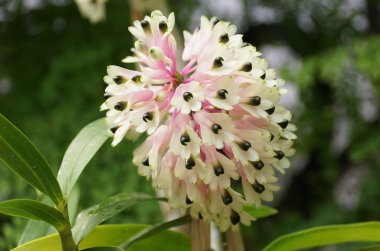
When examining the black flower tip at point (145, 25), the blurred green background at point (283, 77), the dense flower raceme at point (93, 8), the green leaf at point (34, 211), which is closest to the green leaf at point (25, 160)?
the green leaf at point (34, 211)

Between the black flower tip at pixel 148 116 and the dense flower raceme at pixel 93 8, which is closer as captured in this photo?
the black flower tip at pixel 148 116

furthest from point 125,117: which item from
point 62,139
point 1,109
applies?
point 1,109

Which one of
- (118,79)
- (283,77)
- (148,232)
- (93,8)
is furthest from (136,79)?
(283,77)

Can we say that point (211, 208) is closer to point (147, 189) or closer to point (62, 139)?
point (147, 189)

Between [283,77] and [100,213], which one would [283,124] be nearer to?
[100,213]

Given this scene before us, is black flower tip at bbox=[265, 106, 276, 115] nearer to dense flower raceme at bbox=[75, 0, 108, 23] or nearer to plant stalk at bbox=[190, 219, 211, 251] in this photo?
plant stalk at bbox=[190, 219, 211, 251]

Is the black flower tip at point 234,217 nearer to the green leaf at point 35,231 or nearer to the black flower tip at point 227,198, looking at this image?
the black flower tip at point 227,198

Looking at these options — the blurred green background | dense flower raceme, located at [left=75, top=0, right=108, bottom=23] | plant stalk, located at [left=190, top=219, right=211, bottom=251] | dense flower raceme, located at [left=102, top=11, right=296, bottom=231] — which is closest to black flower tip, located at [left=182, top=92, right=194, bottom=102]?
dense flower raceme, located at [left=102, top=11, right=296, bottom=231]
